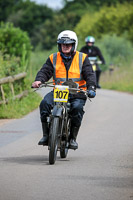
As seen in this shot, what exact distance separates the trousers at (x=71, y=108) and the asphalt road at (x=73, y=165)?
0.58 m

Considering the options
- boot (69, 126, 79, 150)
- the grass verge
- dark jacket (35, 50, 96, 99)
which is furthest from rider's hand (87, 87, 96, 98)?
the grass verge

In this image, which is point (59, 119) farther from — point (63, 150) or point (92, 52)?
point (92, 52)

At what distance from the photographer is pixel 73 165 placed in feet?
28.5

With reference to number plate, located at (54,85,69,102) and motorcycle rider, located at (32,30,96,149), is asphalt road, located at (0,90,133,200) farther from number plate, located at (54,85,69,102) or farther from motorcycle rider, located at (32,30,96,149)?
number plate, located at (54,85,69,102)

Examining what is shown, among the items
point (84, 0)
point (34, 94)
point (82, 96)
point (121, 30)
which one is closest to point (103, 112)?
point (34, 94)

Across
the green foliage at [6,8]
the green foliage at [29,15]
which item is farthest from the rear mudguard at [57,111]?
the green foliage at [6,8]

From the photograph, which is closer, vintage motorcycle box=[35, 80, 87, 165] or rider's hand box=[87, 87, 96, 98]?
vintage motorcycle box=[35, 80, 87, 165]

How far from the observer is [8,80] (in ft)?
51.0

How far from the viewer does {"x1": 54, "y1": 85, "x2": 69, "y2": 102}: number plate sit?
342 inches

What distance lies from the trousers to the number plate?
27 centimetres

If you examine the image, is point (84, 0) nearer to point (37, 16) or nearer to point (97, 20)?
point (37, 16)

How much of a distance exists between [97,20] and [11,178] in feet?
162

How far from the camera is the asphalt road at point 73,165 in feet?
22.4

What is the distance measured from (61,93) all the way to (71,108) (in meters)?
0.52
